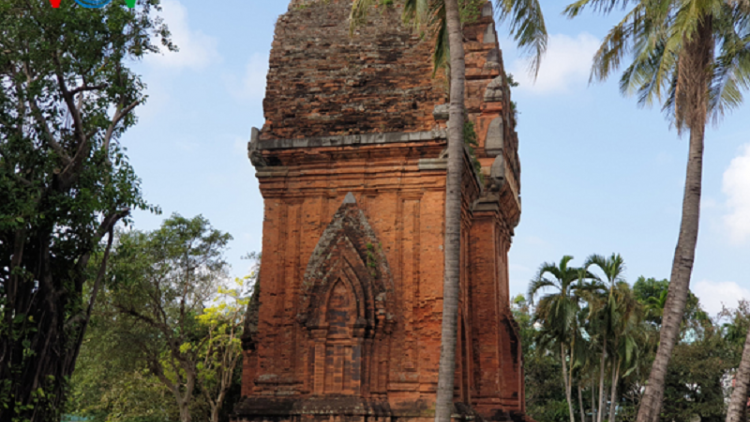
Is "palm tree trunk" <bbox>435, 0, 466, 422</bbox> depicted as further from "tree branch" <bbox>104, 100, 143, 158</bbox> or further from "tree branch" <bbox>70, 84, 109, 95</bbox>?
"tree branch" <bbox>70, 84, 109, 95</bbox>

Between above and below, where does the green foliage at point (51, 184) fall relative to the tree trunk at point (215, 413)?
above

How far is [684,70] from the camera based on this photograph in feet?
39.0

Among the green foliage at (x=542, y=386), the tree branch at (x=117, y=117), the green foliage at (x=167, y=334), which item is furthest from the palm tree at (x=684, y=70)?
the green foliage at (x=542, y=386)

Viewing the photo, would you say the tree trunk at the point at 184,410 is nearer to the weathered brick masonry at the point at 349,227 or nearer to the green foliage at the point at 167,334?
the green foliage at the point at 167,334

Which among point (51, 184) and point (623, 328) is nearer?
point (51, 184)

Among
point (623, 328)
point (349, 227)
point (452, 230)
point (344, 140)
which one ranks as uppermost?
point (344, 140)

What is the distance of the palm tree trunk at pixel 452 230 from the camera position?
8.83m

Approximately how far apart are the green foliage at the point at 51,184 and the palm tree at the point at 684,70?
797cm

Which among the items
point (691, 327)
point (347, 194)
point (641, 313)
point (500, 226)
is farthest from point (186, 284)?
point (691, 327)

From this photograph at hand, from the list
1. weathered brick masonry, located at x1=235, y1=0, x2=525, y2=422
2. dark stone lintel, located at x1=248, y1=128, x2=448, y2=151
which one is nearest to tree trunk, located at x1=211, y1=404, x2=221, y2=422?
weathered brick masonry, located at x1=235, y1=0, x2=525, y2=422

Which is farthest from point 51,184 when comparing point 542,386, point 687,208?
point 542,386

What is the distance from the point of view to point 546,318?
2303 cm

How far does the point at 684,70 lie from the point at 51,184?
9772 mm

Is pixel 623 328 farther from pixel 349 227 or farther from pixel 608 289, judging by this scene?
pixel 349 227
